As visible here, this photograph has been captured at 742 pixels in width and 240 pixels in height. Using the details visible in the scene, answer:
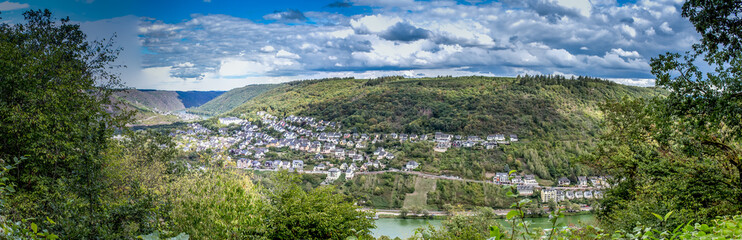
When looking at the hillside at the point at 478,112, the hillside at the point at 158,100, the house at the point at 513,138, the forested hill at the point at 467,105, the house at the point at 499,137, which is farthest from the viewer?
the hillside at the point at 158,100

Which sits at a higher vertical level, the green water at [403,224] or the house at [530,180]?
the house at [530,180]

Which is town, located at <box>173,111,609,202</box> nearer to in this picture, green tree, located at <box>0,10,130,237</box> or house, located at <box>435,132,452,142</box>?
house, located at <box>435,132,452,142</box>

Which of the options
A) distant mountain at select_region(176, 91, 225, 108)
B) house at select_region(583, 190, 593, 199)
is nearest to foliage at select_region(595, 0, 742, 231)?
house at select_region(583, 190, 593, 199)

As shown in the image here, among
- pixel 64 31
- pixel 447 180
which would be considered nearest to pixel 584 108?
pixel 447 180

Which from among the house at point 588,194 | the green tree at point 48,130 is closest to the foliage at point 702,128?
the green tree at point 48,130

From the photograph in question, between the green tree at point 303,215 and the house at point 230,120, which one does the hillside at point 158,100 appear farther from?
the green tree at point 303,215

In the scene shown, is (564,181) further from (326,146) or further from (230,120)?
(230,120)

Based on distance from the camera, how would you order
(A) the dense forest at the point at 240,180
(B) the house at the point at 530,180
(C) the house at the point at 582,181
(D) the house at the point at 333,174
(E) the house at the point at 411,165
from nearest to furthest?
(A) the dense forest at the point at 240,180 < (C) the house at the point at 582,181 < (B) the house at the point at 530,180 < (D) the house at the point at 333,174 < (E) the house at the point at 411,165

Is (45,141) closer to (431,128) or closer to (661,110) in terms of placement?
(661,110)
